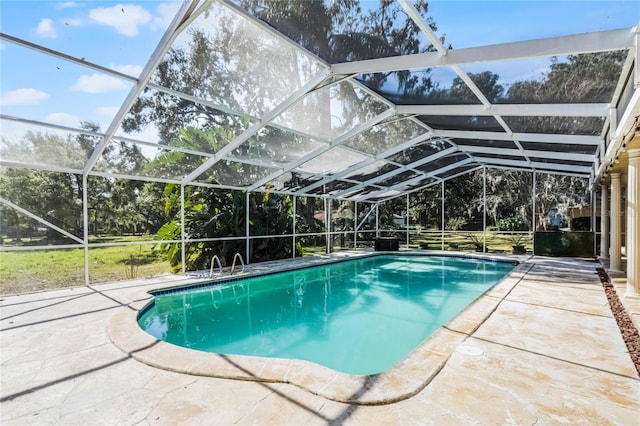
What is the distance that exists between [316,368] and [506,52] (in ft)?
13.6

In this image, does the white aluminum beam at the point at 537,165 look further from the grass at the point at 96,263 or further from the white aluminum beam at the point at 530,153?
the grass at the point at 96,263

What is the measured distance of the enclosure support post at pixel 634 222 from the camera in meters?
5.11

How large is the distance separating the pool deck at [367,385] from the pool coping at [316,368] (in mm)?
27

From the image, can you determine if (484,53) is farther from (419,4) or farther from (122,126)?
(122,126)

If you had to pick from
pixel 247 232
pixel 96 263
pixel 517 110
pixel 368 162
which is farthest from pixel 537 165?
pixel 96 263

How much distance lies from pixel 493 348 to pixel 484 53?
3.48m

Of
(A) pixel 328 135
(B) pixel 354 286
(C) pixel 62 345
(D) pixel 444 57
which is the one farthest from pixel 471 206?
(C) pixel 62 345

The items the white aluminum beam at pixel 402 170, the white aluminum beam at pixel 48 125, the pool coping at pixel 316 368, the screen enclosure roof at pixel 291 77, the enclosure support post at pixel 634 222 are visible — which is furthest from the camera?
the white aluminum beam at pixel 402 170

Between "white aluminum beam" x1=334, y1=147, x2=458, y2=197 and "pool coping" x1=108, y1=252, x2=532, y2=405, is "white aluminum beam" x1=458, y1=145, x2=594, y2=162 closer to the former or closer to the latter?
"white aluminum beam" x1=334, y1=147, x2=458, y2=197

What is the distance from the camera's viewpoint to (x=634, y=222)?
514cm

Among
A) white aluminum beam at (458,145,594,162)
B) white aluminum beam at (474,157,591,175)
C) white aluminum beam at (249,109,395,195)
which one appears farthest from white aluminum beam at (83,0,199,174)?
white aluminum beam at (474,157,591,175)

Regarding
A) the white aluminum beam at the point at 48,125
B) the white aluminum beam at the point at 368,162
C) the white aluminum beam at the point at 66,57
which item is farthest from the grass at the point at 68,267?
the white aluminum beam at the point at 66,57

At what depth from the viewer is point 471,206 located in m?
17.4

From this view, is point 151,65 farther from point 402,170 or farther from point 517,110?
point 402,170
